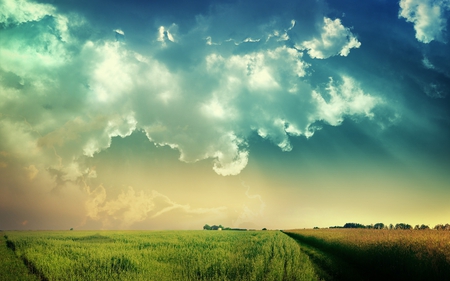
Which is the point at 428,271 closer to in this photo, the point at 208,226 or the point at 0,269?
the point at 0,269

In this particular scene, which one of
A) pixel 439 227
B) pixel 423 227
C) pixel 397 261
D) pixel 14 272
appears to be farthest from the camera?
pixel 423 227

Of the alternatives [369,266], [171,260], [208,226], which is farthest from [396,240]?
[208,226]

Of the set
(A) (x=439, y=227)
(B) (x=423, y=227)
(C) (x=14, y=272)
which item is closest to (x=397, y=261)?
(A) (x=439, y=227)

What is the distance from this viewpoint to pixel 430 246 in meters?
11.9

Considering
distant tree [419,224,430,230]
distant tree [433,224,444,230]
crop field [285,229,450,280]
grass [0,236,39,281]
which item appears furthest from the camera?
distant tree [419,224,430,230]

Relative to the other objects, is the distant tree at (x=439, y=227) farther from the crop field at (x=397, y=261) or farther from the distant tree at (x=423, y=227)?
the crop field at (x=397, y=261)

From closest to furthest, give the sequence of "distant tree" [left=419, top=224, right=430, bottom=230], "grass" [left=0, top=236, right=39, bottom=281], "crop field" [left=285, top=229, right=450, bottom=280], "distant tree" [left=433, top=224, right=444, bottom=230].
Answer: "crop field" [left=285, top=229, right=450, bottom=280]
"grass" [left=0, top=236, right=39, bottom=281]
"distant tree" [left=433, top=224, right=444, bottom=230]
"distant tree" [left=419, top=224, right=430, bottom=230]

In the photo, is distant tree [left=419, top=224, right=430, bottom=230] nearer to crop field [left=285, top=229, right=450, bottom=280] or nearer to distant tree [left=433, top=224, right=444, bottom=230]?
distant tree [left=433, top=224, right=444, bottom=230]

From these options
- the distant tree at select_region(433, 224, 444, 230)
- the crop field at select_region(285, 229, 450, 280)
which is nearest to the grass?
the crop field at select_region(285, 229, 450, 280)

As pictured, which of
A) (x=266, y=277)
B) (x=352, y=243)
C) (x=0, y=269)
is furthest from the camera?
(x=352, y=243)

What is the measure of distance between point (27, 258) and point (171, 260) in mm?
9177

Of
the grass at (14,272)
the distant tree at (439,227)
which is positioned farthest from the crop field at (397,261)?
the grass at (14,272)

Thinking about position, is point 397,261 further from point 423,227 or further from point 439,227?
point 423,227

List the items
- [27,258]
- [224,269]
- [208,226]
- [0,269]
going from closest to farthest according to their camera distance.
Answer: [224,269] → [0,269] → [27,258] → [208,226]
